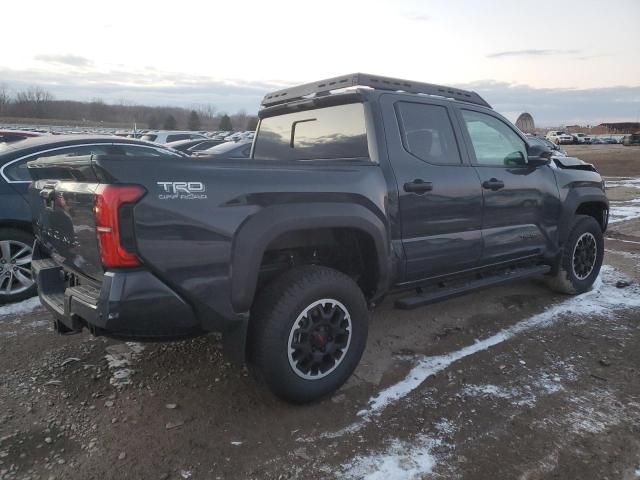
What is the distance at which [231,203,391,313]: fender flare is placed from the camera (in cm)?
281

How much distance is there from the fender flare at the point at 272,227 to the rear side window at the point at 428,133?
0.80m

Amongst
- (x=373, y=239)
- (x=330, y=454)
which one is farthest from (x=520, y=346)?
(x=330, y=454)

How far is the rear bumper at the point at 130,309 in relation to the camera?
2.51 metres

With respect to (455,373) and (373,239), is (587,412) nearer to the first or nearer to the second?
(455,373)

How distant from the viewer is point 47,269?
3.26 m

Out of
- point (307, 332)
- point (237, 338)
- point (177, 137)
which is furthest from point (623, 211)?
point (177, 137)

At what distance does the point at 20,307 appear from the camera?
4.95 m

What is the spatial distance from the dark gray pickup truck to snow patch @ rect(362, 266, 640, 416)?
332mm

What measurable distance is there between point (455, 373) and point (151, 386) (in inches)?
84.0

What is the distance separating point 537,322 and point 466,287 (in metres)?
1.02

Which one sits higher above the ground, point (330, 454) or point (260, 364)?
point (260, 364)

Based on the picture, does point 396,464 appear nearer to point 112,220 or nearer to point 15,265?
point 112,220

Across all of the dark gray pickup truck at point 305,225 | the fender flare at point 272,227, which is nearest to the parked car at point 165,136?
the dark gray pickup truck at point 305,225

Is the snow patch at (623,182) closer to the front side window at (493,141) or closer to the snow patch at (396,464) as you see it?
the front side window at (493,141)
